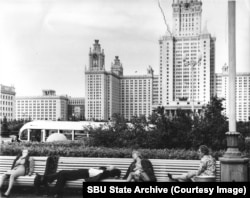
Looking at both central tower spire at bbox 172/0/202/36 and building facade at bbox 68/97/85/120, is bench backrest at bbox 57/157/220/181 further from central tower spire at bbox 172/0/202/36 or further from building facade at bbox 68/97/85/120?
building facade at bbox 68/97/85/120

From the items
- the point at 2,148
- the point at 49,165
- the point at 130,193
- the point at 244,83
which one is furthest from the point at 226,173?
the point at 244,83

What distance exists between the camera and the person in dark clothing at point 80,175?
832 centimetres

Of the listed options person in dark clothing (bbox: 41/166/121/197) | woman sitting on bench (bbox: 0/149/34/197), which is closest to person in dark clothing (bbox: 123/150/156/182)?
person in dark clothing (bbox: 41/166/121/197)

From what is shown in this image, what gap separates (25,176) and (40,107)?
116m

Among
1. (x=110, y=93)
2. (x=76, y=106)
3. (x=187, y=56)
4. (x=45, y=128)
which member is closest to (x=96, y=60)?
(x=110, y=93)

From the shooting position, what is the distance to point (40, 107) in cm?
12169

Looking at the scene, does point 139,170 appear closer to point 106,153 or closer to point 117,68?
point 106,153

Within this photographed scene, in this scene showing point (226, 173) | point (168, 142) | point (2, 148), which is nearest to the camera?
point (226, 173)

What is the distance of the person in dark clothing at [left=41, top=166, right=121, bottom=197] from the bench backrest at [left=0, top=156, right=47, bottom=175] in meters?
0.26

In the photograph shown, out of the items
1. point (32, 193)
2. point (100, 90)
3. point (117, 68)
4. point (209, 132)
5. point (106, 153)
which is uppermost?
point (117, 68)

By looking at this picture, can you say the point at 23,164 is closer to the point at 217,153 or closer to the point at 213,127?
the point at 217,153

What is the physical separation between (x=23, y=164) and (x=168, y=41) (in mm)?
101080

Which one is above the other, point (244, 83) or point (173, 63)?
point (173, 63)

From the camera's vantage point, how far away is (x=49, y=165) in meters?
8.71
